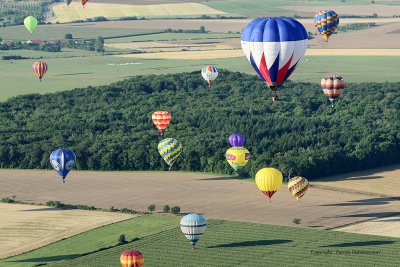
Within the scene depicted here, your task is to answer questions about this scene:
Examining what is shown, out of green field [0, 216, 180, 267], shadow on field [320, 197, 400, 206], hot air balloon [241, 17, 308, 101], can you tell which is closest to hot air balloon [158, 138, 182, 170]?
green field [0, 216, 180, 267]

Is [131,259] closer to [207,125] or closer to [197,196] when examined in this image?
[197,196]

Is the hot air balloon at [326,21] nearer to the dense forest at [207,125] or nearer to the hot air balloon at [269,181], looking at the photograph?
the dense forest at [207,125]

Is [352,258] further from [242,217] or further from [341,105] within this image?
[341,105]

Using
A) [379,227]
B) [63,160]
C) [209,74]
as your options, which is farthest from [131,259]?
[209,74]

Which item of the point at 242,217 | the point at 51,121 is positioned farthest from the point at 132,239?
the point at 51,121

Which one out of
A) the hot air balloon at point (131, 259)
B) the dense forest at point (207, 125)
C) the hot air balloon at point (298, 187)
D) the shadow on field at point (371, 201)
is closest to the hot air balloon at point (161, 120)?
the dense forest at point (207, 125)

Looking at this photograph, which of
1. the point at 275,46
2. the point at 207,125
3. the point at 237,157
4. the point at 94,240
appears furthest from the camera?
the point at 207,125
